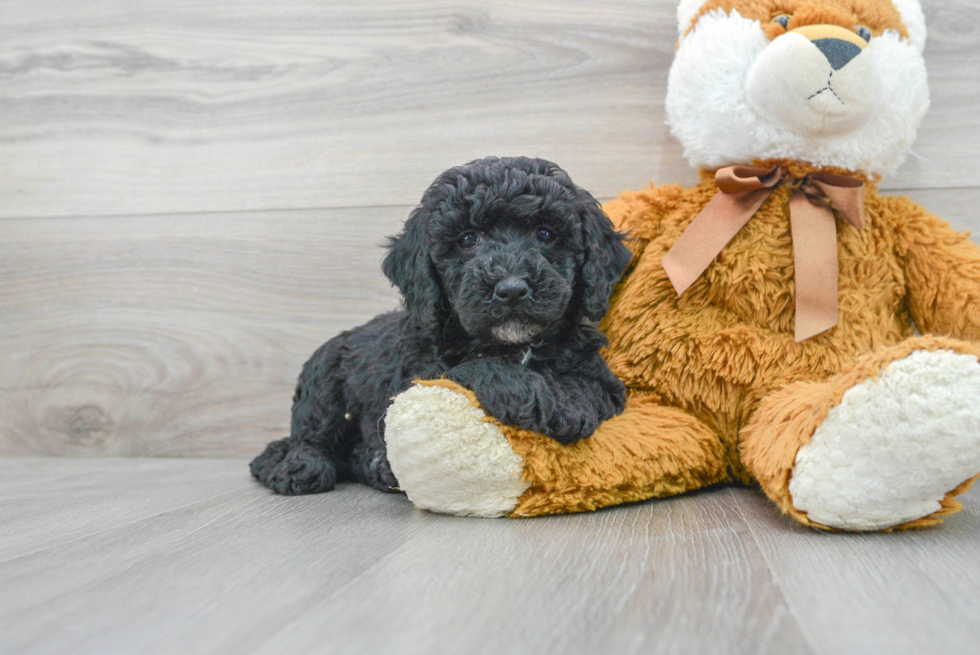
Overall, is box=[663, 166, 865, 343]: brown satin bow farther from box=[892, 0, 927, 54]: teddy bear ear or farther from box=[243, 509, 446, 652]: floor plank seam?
box=[243, 509, 446, 652]: floor plank seam

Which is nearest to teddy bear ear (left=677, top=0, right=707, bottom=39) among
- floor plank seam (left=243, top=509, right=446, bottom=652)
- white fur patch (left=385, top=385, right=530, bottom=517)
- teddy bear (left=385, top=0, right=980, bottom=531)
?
teddy bear (left=385, top=0, right=980, bottom=531)

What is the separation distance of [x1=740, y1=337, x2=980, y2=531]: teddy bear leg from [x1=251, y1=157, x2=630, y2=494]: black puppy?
30 cm

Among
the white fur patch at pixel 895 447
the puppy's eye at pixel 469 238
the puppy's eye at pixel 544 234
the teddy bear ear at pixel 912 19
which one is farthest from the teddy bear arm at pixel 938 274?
the puppy's eye at pixel 469 238

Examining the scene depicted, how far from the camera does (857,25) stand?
124 centimetres

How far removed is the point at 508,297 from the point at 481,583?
40 cm

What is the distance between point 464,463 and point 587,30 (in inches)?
43.0

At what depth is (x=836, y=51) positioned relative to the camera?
1.17 m

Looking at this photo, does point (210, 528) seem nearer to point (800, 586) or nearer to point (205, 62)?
point (800, 586)

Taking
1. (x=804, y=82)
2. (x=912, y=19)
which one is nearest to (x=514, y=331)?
(x=804, y=82)

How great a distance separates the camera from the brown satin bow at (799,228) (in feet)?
4.01

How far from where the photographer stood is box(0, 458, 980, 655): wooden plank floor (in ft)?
2.16

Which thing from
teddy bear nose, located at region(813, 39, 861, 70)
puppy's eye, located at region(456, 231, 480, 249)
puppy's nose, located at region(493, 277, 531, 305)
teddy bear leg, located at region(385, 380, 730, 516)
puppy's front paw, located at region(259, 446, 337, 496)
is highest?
teddy bear nose, located at region(813, 39, 861, 70)

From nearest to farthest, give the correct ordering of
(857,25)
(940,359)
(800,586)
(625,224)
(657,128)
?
Result: (800,586), (940,359), (857,25), (625,224), (657,128)

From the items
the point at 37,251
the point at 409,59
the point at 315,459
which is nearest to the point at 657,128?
the point at 409,59
